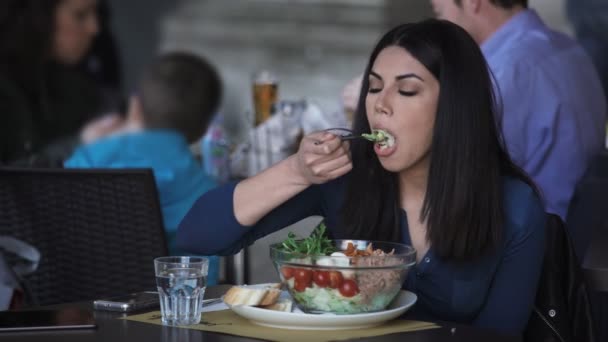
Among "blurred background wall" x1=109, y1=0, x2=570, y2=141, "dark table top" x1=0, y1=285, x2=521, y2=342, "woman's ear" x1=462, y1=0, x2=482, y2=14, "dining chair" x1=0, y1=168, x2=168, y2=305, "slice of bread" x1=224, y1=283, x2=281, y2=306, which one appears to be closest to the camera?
"dark table top" x1=0, y1=285, x2=521, y2=342

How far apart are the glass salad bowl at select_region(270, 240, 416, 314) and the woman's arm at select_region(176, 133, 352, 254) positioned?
251mm

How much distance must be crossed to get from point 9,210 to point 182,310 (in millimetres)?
1361

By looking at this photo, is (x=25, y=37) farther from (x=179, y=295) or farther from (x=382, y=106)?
(x=179, y=295)

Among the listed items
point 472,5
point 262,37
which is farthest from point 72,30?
point 472,5

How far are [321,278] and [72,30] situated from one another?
15.2 feet

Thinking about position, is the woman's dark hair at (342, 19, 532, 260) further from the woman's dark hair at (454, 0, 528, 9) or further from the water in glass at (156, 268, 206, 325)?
the woman's dark hair at (454, 0, 528, 9)

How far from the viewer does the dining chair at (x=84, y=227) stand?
9.29 feet

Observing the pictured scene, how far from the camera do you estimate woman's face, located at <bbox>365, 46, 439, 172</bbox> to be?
6.45ft

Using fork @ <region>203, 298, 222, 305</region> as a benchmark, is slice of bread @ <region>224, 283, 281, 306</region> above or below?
above

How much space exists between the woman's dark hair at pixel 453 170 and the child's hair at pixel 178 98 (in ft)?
7.69

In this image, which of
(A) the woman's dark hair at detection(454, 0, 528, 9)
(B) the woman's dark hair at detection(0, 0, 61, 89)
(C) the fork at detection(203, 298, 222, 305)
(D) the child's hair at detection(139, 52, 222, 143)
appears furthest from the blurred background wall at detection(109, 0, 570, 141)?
(C) the fork at detection(203, 298, 222, 305)

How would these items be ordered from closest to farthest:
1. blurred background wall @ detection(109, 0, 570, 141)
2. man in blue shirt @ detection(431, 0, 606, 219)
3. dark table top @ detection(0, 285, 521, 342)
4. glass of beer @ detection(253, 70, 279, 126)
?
dark table top @ detection(0, 285, 521, 342), man in blue shirt @ detection(431, 0, 606, 219), glass of beer @ detection(253, 70, 279, 126), blurred background wall @ detection(109, 0, 570, 141)

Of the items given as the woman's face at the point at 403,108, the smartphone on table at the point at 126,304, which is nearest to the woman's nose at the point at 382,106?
the woman's face at the point at 403,108

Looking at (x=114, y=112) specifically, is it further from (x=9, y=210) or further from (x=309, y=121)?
(x=9, y=210)
